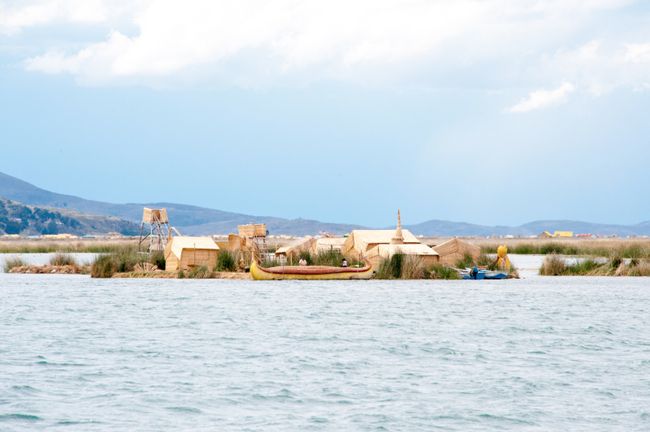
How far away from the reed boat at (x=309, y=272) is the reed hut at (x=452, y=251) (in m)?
4.81

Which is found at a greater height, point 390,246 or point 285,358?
point 390,246

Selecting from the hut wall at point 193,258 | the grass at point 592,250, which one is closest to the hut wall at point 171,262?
the hut wall at point 193,258

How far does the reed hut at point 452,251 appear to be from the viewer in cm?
4200

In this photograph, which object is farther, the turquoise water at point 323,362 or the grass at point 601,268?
the grass at point 601,268

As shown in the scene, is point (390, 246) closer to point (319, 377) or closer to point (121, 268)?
point (121, 268)

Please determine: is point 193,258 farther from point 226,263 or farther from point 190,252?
point 226,263

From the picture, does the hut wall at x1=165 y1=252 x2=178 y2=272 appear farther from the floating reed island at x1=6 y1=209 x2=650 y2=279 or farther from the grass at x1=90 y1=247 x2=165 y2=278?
the grass at x1=90 y1=247 x2=165 y2=278

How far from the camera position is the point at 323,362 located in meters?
17.7

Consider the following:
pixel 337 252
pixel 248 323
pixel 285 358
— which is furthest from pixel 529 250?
pixel 285 358

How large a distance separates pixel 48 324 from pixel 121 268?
58.0 feet

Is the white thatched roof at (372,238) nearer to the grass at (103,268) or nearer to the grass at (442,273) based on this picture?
the grass at (442,273)

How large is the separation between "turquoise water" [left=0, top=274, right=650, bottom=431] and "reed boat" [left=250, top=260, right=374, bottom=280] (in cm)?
635

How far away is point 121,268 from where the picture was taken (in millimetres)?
41062

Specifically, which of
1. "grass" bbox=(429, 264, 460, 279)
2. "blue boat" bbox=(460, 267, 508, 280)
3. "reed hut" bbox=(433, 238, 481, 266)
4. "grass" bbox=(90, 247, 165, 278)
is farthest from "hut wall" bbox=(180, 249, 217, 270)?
"blue boat" bbox=(460, 267, 508, 280)
